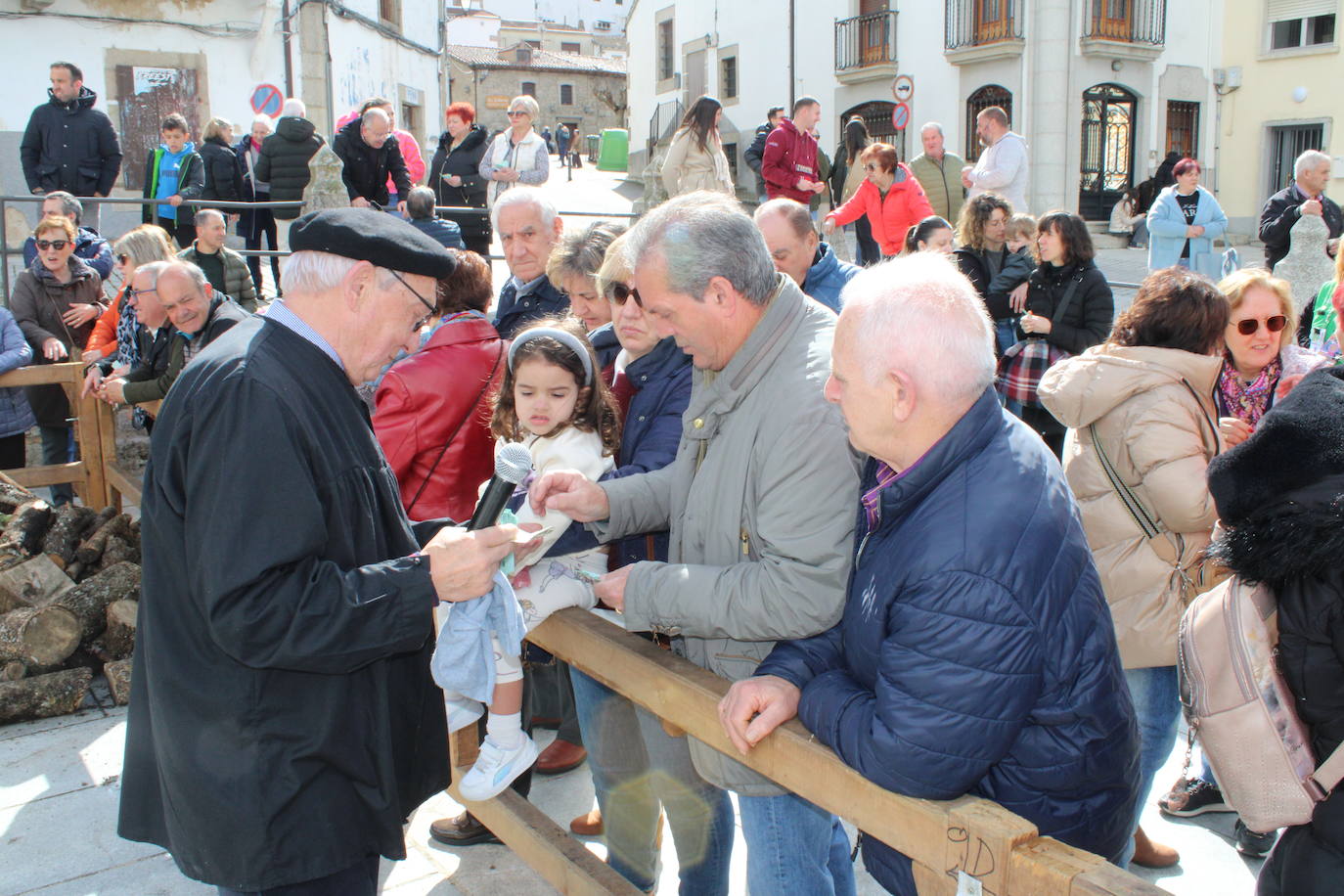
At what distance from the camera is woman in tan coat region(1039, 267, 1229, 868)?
2.97 m

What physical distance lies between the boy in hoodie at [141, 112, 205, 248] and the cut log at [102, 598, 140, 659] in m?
7.22

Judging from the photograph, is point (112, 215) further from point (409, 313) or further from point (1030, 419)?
point (409, 313)

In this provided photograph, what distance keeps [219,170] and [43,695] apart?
8.15 meters

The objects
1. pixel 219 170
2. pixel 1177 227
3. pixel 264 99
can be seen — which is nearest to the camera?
pixel 1177 227

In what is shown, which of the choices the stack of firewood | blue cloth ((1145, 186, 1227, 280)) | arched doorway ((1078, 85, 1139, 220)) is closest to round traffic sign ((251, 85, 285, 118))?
the stack of firewood

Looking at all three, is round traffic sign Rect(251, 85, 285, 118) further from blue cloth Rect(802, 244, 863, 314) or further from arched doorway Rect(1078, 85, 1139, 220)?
arched doorway Rect(1078, 85, 1139, 220)

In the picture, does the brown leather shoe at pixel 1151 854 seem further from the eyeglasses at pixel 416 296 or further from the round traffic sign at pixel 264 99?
the round traffic sign at pixel 264 99

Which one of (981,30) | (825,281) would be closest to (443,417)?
(825,281)

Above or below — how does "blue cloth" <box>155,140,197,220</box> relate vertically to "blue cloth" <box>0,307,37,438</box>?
above

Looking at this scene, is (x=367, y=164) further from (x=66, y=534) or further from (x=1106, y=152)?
(x=1106, y=152)

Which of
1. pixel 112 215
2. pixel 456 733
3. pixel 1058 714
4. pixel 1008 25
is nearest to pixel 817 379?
pixel 1058 714

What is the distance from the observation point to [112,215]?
47.2 feet

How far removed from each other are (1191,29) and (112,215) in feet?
81.8

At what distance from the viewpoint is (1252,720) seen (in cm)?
191
